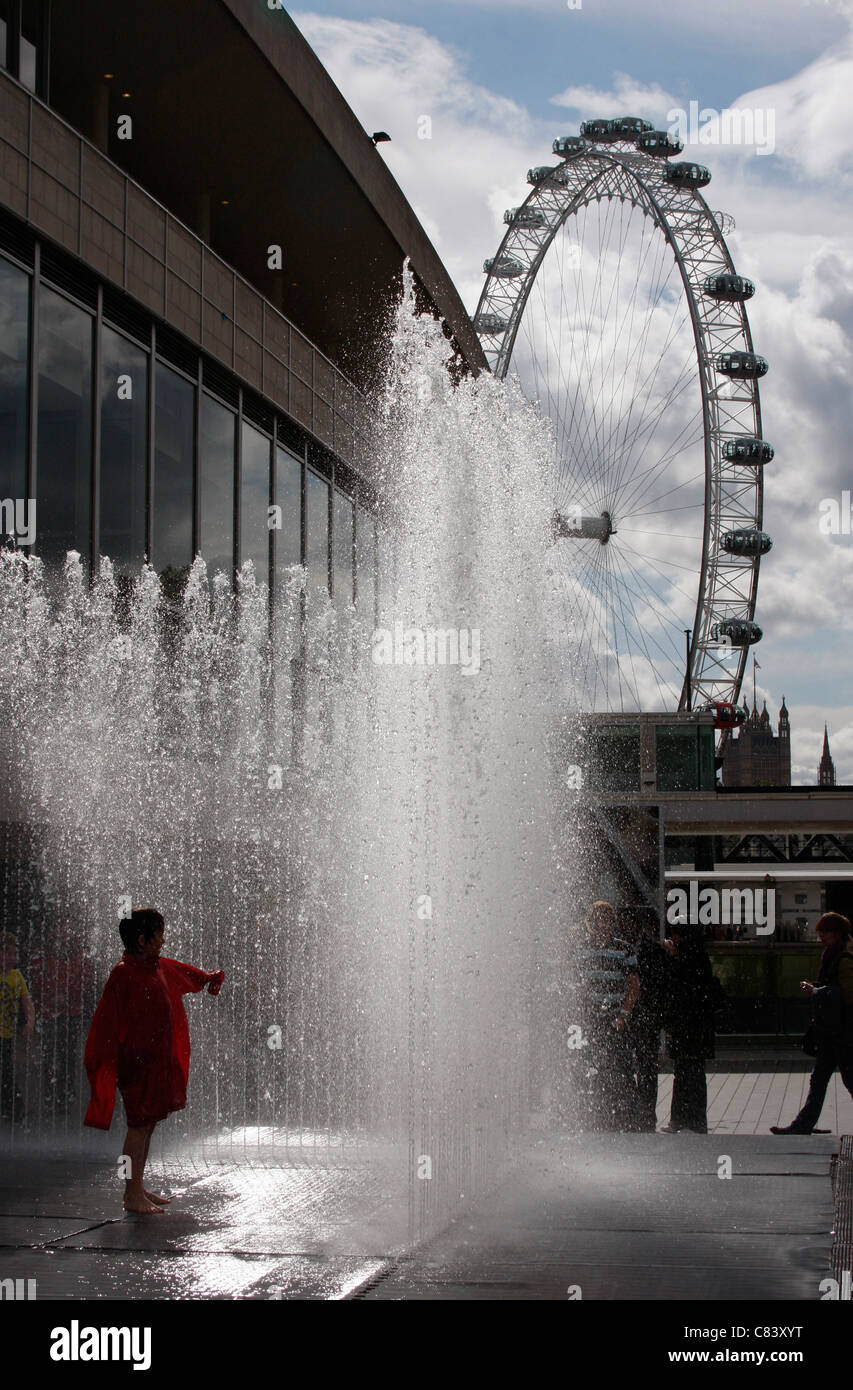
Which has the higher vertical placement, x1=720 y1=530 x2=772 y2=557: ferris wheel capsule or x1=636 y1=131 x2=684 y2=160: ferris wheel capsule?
x1=636 y1=131 x2=684 y2=160: ferris wheel capsule

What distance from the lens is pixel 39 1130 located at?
9.66 metres

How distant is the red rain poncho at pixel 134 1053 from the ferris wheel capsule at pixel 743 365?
50901 mm

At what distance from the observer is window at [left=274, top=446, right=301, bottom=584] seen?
20031mm

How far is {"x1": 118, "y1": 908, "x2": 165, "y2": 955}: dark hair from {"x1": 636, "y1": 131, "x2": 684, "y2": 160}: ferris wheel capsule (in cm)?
4622

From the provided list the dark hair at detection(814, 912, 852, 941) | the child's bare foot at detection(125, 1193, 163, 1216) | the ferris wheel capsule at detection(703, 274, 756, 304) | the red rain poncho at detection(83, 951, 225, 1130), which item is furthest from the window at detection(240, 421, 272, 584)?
the ferris wheel capsule at detection(703, 274, 756, 304)

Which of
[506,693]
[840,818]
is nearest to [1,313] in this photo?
[506,693]

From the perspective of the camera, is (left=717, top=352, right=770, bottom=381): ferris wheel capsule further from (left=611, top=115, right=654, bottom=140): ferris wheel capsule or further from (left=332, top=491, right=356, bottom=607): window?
(left=332, top=491, right=356, bottom=607): window

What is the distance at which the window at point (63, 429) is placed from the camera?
13.4m

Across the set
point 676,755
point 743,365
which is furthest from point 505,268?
point 676,755

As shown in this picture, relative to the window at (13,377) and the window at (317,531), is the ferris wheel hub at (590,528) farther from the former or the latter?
the window at (13,377)

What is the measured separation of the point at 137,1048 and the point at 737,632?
51156mm

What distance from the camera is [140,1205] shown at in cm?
683

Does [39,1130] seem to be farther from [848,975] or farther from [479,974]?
[848,975]

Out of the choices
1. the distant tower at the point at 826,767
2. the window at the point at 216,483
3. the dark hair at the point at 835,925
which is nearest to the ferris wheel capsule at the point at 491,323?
the window at the point at 216,483
